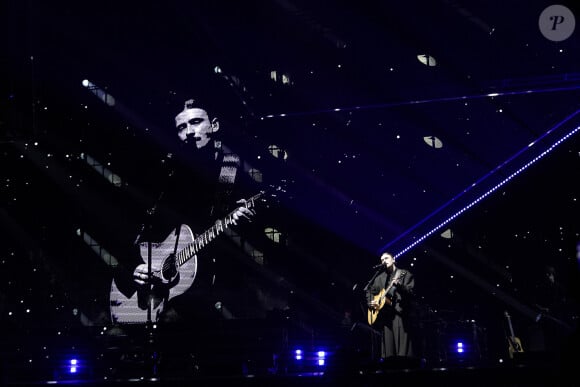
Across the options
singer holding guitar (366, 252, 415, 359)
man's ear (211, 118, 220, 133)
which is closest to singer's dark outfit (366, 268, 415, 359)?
singer holding guitar (366, 252, 415, 359)

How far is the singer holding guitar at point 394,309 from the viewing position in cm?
777

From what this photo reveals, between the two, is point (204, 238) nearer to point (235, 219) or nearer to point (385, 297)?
point (235, 219)

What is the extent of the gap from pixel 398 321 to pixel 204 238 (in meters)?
4.19

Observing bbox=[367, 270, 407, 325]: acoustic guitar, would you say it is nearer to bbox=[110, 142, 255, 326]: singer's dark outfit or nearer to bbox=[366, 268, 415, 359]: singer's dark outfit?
bbox=[366, 268, 415, 359]: singer's dark outfit

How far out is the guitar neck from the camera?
35.5ft

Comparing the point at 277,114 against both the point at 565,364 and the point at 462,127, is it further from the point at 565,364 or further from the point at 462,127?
the point at 565,364

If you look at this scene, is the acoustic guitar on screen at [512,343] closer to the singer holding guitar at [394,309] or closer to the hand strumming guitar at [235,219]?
the singer holding guitar at [394,309]

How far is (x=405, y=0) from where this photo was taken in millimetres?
8781

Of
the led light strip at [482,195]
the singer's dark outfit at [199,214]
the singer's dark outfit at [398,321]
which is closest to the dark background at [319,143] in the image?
the led light strip at [482,195]

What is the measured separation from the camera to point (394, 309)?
7867 mm

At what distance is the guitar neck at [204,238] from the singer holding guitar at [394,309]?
11.9 ft

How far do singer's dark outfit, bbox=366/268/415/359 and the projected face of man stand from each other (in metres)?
4.59

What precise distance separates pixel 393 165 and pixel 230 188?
2840 millimetres

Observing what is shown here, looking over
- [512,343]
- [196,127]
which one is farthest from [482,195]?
[196,127]
